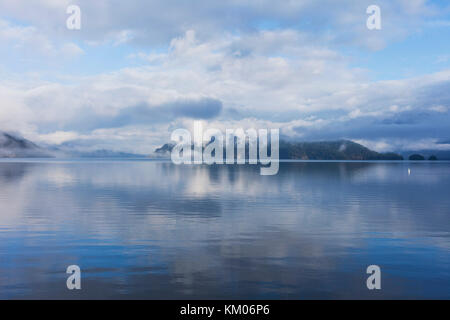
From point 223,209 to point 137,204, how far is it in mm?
14682

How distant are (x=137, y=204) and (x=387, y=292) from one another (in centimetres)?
4657

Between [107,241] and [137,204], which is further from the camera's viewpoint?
[137,204]

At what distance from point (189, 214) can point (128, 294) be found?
1216 inches

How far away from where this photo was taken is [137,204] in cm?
6272

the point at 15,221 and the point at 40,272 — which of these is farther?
the point at 15,221
